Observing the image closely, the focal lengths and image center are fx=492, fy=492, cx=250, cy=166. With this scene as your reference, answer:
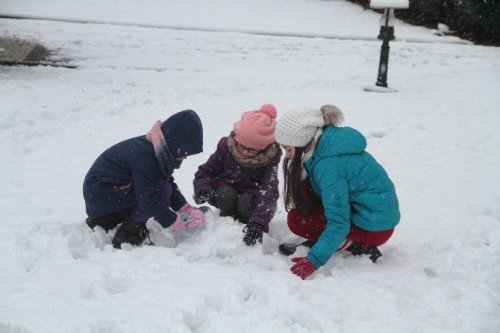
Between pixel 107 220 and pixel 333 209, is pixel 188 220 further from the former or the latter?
pixel 333 209

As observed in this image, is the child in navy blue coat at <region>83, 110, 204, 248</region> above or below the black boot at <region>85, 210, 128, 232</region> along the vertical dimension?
above

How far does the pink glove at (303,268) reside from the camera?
2.65 m

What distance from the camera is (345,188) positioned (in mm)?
2779

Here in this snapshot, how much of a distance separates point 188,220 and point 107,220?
1.77 feet

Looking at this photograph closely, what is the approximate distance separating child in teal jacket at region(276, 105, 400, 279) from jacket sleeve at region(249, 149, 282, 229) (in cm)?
15

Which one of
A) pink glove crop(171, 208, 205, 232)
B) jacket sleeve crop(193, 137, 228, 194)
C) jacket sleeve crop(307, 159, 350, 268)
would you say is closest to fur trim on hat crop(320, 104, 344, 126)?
jacket sleeve crop(307, 159, 350, 268)

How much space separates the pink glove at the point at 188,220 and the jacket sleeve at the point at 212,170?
0.33m

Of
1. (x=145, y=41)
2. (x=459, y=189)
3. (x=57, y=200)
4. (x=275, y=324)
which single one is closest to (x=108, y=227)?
(x=57, y=200)

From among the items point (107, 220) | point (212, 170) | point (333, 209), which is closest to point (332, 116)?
point (333, 209)

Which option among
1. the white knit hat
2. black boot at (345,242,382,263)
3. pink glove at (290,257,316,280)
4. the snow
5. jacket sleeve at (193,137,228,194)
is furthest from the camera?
jacket sleeve at (193,137,228,194)

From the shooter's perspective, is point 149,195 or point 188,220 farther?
point 188,220

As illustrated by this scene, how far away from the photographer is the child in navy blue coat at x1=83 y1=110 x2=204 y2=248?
2.90m

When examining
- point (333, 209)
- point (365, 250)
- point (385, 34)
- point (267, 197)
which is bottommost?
point (365, 250)

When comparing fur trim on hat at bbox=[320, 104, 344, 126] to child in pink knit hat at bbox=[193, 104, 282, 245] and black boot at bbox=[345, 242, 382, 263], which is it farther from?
black boot at bbox=[345, 242, 382, 263]
